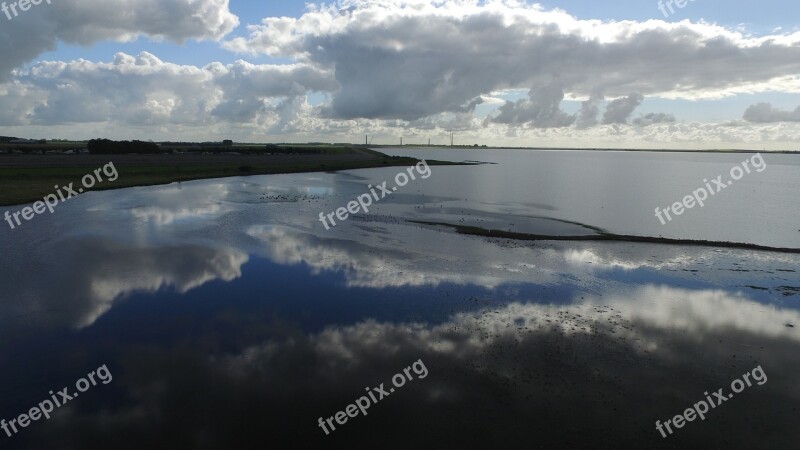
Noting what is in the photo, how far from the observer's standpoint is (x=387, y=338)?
22.0 meters

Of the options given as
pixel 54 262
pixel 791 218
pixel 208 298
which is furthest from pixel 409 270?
pixel 791 218

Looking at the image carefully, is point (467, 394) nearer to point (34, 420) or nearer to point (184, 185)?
point (34, 420)

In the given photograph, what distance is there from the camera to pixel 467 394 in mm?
17234

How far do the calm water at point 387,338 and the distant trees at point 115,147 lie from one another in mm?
142107
